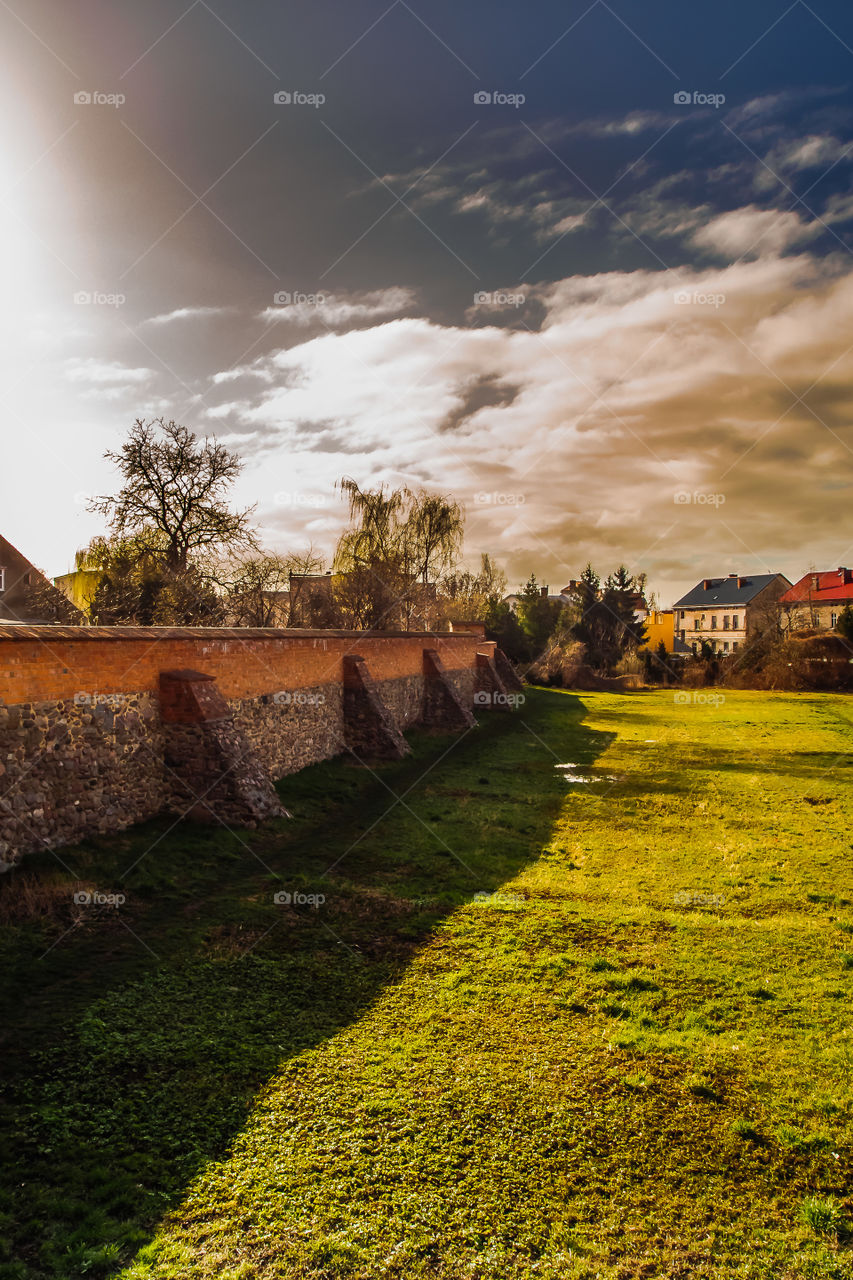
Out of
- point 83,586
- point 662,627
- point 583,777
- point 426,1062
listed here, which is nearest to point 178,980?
point 426,1062

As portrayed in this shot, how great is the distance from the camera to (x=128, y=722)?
8641 mm

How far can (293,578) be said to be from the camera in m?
29.0

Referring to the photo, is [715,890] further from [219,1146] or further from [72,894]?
[72,894]

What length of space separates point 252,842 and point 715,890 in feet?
20.1

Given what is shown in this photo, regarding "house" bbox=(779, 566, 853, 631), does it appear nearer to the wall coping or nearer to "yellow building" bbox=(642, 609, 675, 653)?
"yellow building" bbox=(642, 609, 675, 653)

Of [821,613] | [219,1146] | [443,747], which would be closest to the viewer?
[219,1146]

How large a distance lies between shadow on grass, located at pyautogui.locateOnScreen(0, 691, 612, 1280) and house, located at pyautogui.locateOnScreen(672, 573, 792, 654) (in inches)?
2050

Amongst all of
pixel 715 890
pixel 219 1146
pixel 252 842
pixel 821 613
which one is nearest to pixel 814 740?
pixel 715 890

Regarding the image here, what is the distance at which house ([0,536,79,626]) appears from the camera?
70.2ft

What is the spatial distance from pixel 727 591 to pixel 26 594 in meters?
58.7

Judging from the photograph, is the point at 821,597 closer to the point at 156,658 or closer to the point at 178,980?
the point at 156,658

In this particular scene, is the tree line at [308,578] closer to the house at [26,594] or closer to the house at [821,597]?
the house at [26,594]

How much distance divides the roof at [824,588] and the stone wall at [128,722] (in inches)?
1970

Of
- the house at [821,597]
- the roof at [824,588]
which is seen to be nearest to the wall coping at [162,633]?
the house at [821,597]
